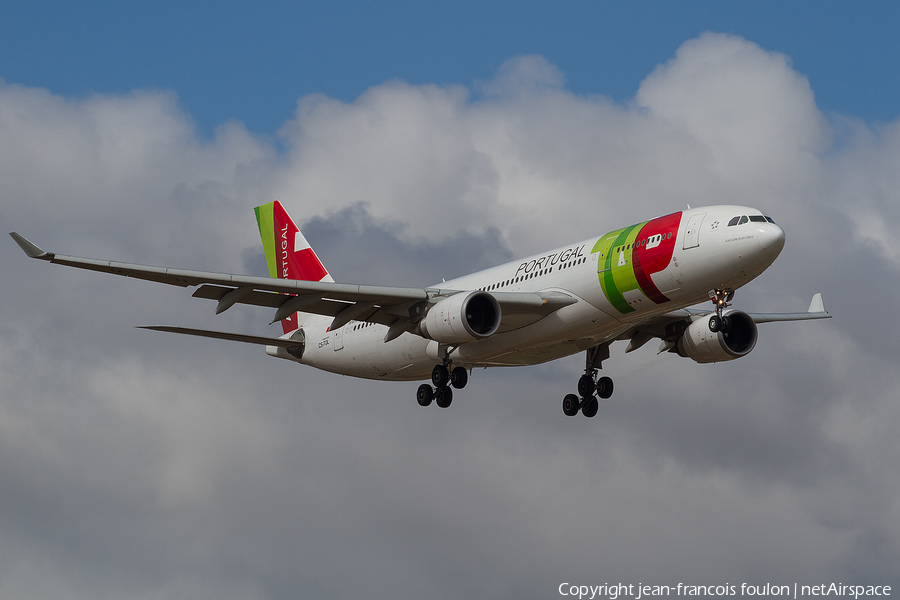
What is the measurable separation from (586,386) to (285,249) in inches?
630

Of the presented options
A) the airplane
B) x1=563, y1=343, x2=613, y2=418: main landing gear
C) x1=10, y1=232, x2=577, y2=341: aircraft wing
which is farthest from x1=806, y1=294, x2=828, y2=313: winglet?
x1=10, y1=232, x2=577, y2=341: aircraft wing

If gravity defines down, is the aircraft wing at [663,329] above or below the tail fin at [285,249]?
below

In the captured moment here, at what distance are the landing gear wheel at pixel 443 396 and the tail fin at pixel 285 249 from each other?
9785 millimetres

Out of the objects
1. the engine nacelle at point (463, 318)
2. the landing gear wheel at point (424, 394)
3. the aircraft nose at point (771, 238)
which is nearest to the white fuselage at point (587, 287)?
the aircraft nose at point (771, 238)

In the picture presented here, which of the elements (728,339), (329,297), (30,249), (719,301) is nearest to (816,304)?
(728,339)

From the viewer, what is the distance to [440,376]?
37656mm

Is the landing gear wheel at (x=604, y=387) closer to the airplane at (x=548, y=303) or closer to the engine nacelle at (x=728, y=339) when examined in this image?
the airplane at (x=548, y=303)

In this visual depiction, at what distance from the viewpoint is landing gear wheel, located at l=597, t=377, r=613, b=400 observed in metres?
40.3

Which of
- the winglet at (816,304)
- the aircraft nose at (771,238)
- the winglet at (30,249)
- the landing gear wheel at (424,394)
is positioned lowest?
the winglet at (30,249)

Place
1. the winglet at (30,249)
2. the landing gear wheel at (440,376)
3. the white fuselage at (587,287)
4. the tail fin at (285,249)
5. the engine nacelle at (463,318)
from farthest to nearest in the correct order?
the tail fin at (285,249) → the landing gear wheel at (440,376) → the engine nacelle at (463,318) → the white fuselage at (587,287) → the winglet at (30,249)

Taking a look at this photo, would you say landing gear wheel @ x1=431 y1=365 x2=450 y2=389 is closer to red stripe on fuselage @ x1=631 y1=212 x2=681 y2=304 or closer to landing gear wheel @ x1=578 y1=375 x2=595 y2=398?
landing gear wheel @ x1=578 y1=375 x2=595 y2=398

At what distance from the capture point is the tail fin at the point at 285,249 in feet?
156

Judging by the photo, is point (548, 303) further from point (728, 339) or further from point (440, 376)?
point (728, 339)

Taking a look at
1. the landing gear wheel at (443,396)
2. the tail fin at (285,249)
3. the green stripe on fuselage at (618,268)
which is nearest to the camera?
the green stripe on fuselage at (618,268)
